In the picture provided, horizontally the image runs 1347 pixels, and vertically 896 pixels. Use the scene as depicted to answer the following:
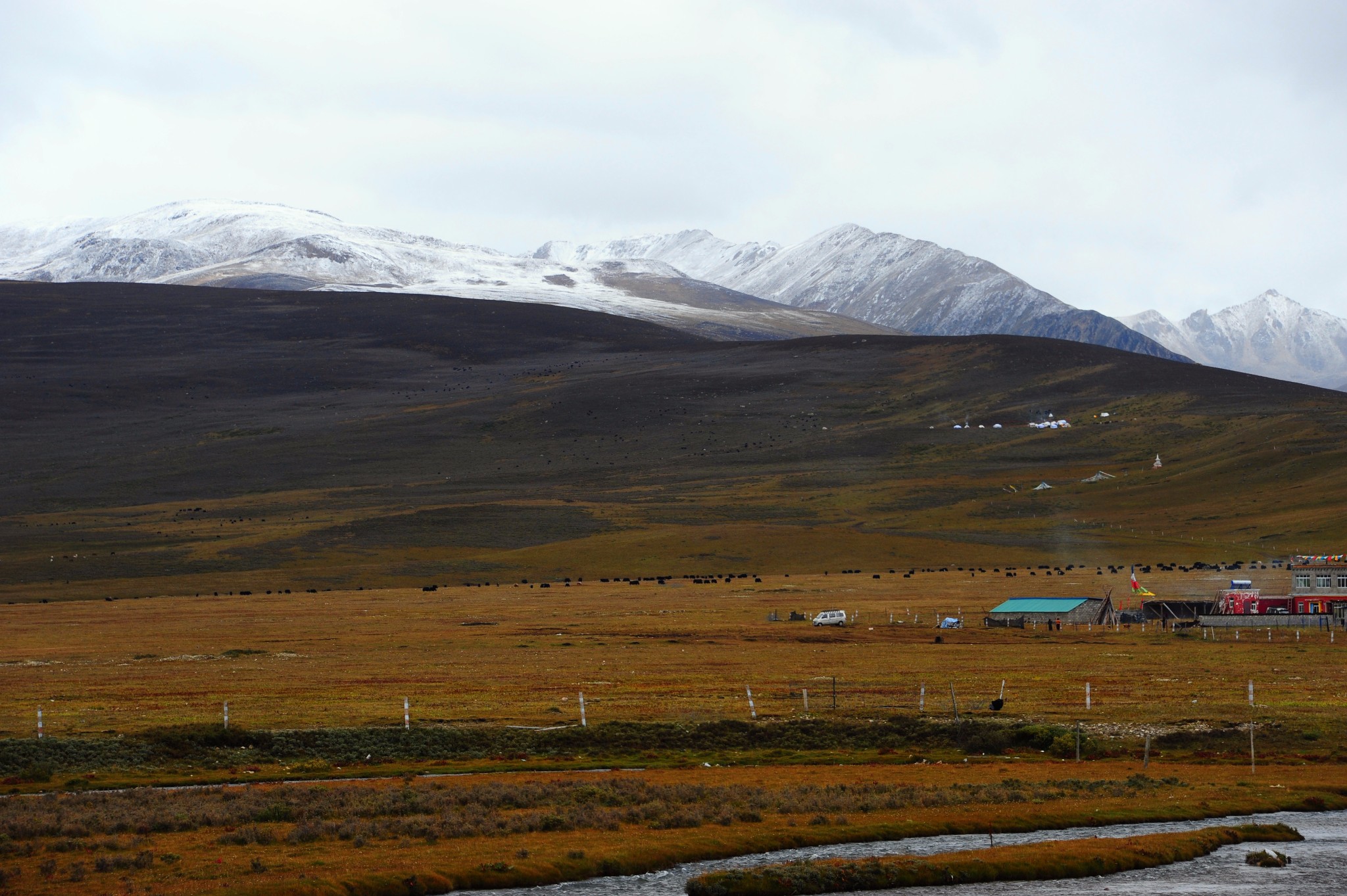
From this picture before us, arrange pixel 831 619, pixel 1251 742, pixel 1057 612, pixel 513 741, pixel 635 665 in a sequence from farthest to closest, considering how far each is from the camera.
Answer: pixel 1057 612, pixel 831 619, pixel 635 665, pixel 513 741, pixel 1251 742

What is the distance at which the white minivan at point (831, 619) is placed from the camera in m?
78.6

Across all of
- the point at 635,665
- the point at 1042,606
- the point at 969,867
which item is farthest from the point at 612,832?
the point at 1042,606

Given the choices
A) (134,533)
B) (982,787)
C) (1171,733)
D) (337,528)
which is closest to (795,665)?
(1171,733)

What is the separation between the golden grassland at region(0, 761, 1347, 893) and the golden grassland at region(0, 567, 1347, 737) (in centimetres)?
682

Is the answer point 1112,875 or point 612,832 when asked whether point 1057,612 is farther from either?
point 612,832

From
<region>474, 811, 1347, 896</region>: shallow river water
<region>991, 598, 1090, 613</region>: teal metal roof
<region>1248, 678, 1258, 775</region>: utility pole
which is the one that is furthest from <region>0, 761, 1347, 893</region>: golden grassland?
<region>991, 598, 1090, 613</region>: teal metal roof

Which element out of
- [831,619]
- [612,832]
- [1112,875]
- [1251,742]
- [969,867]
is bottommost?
[831,619]

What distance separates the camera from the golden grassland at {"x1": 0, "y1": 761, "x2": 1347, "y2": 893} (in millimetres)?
24078

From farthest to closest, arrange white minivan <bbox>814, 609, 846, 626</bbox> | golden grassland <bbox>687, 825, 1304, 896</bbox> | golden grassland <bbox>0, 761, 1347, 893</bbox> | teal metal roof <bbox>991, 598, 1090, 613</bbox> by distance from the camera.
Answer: teal metal roof <bbox>991, 598, 1090, 613</bbox>, white minivan <bbox>814, 609, 846, 626</bbox>, golden grassland <bbox>687, 825, 1304, 896</bbox>, golden grassland <bbox>0, 761, 1347, 893</bbox>

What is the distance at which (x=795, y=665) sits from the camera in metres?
58.0

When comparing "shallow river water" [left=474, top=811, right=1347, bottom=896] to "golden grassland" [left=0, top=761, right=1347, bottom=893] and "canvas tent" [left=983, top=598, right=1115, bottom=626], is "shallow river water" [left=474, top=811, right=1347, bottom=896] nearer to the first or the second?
"golden grassland" [left=0, top=761, right=1347, bottom=893]

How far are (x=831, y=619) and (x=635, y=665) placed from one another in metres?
22.4

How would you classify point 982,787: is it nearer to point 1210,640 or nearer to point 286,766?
point 286,766

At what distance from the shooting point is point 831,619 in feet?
259
